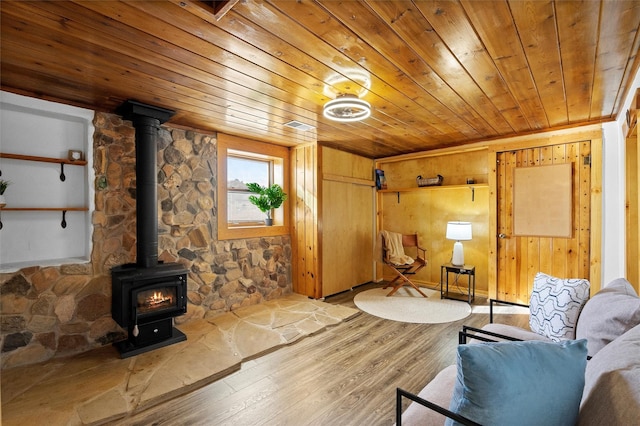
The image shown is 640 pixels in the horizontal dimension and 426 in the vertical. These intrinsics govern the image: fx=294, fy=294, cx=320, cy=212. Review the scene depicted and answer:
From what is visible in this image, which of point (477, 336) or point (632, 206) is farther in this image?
point (632, 206)

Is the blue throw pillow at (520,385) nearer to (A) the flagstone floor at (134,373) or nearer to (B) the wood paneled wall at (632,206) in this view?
(A) the flagstone floor at (134,373)

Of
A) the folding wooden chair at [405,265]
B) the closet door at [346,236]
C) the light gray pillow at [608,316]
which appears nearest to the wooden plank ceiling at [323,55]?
the light gray pillow at [608,316]

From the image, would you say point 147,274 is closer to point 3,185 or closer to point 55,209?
point 55,209

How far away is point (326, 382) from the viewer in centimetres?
228

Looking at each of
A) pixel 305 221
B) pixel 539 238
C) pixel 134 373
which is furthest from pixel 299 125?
pixel 539 238

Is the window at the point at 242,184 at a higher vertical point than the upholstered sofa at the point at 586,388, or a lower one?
higher

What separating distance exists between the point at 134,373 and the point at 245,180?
8.56 ft

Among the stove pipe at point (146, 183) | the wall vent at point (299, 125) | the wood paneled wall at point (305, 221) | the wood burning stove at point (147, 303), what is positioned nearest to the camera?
the wood burning stove at point (147, 303)

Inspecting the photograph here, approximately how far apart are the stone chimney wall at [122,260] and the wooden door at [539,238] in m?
3.43

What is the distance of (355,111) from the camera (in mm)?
2711

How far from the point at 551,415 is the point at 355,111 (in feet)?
7.91

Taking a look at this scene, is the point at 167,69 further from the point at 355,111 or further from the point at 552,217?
the point at 552,217

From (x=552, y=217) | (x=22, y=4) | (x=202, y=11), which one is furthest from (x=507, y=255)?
(x=22, y=4)

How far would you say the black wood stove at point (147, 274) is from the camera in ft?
9.00
